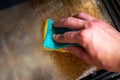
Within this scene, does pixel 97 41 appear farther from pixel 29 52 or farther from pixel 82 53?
pixel 29 52

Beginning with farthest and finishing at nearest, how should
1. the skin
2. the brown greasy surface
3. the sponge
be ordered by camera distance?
the brown greasy surface < the sponge < the skin

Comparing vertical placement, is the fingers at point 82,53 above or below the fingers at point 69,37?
below

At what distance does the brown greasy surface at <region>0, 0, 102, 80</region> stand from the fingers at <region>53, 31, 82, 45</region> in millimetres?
172

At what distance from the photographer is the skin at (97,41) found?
0.75m

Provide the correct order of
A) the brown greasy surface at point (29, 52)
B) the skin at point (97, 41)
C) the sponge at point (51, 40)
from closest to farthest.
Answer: the skin at point (97, 41) < the sponge at point (51, 40) < the brown greasy surface at point (29, 52)

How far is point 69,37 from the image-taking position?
805 mm

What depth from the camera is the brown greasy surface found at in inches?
39.8

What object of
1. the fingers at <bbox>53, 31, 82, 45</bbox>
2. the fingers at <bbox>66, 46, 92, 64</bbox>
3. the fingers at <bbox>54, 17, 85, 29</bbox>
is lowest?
the fingers at <bbox>66, 46, 92, 64</bbox>

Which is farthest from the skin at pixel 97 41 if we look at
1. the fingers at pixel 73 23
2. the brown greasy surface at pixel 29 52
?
the brown greasy surface at pixel 29 52

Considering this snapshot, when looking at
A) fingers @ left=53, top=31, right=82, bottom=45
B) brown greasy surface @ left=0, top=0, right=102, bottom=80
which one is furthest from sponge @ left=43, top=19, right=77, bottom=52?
brown greasy surface @ left=0, top=0, right=102, bottom=80

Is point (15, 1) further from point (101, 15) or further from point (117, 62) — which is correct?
point (117, 62)

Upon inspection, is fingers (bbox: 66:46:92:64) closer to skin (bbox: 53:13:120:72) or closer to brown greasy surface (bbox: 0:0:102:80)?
skin (bbox: 53:13:120:72)

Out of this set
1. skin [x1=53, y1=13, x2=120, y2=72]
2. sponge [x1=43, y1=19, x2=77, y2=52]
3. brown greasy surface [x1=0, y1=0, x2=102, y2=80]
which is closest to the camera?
skin [x1=53, y1=13, x2=120, y2=72]

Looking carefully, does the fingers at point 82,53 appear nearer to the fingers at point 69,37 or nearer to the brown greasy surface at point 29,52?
the fingers at point 69,37
